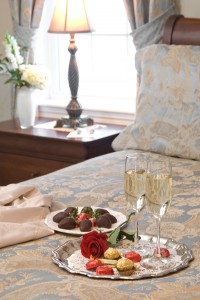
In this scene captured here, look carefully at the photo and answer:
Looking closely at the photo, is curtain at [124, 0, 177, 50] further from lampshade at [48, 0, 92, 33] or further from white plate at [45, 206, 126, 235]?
white plate at [45, 206, 126, 235]

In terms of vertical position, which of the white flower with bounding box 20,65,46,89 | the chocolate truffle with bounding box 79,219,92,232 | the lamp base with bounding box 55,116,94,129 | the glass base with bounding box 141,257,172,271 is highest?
the white flower with bounding box 20,65,46,89

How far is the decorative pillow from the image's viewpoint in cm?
325

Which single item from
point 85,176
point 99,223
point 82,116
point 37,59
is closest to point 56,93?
point 37,59

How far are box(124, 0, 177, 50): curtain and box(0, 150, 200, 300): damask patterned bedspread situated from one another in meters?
1.01

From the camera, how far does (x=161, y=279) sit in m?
1.85

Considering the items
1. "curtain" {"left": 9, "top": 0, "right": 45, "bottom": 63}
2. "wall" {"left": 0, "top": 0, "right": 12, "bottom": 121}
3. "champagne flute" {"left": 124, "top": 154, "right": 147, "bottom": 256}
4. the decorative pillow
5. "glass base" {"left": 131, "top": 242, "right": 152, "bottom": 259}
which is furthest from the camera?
"wall" {"left": 0, "top": 0, "right": 12, "bottom": 121}

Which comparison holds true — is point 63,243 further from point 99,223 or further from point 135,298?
point 135,298

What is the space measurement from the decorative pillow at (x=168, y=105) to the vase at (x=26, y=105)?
0.85 metres

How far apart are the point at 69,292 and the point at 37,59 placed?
3101 millimetres

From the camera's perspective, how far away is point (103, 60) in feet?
14.7

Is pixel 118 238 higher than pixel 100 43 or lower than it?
lower

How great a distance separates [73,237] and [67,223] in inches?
1.9

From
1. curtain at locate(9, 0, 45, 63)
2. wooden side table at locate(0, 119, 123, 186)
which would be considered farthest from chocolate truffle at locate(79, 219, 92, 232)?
curtain at locate(9, 0, 45, 63)

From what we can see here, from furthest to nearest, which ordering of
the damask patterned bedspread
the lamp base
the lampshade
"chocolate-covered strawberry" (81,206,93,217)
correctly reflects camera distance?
the lamp base, the lampshade, "chocolate-covered strawberry" (81,206,93,217), the damask patterned bedspread
